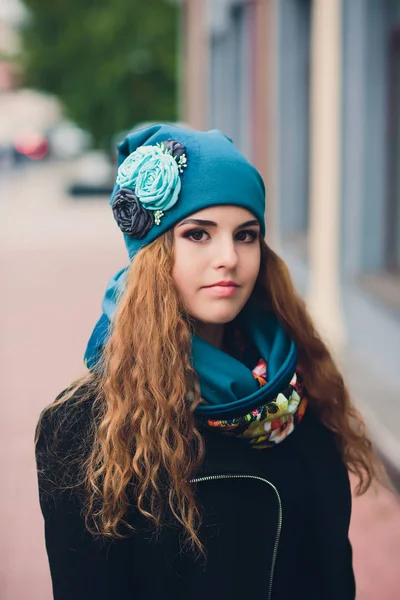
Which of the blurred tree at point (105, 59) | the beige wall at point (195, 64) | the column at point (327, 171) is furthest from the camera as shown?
the blurred tree at point (105, 59)

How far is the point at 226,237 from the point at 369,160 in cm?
643

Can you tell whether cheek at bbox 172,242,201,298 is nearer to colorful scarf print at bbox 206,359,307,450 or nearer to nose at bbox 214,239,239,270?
nose at bbox 214,239,239,270

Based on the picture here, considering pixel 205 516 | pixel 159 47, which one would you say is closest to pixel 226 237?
pixel 205 516

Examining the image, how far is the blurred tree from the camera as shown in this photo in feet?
79.5

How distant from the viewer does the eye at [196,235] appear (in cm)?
196

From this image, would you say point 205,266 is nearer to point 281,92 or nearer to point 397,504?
point 397,504

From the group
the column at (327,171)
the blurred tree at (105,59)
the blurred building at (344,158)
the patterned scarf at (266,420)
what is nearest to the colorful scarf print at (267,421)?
the patterned scarf at (266,420)

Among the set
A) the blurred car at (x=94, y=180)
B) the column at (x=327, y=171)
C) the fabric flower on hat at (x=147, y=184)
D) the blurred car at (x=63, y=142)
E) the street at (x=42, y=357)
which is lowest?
the blurred car at (x=63, y=142)

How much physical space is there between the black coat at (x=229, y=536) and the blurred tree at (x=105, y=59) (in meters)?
23.0

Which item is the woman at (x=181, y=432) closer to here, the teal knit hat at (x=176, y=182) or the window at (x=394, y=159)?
the teal knit hat at (x=176, y=182)

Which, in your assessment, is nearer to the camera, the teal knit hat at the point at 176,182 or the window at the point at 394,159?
the teal knit hat at the point at 176,182

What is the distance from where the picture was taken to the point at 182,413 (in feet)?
6.35

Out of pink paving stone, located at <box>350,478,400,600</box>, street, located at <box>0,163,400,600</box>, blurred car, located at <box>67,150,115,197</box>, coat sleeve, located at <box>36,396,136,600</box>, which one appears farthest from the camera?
blurred car, located at <box>67,150,115,197</box>

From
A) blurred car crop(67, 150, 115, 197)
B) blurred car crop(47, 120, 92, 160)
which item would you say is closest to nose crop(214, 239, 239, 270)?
blurred car crop(67, 150, 115, 197)
